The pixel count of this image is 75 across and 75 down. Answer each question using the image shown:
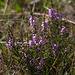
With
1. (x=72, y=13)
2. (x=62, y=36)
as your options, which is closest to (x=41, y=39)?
(x=62, y=36)

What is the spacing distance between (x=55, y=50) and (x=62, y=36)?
0.76 feet

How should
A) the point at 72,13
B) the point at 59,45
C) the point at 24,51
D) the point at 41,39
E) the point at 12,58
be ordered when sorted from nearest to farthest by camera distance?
the point at 41,39 < the point at 24,51 < the point at 12,58 < the point at 59,45 < the point at 72,13

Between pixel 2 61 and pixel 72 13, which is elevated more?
pixel 72 13

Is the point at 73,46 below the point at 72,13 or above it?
below

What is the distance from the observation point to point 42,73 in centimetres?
193

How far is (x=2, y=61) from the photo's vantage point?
77.3 inches

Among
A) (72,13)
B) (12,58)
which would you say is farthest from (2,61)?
(72,13)

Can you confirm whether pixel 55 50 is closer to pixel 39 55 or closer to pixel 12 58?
pixel 39 55

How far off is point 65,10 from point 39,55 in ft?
7.12

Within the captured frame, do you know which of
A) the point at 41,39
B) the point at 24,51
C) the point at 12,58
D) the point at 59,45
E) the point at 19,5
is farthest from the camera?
the point at 19,5

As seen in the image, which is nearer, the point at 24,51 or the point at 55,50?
the point at 24,51

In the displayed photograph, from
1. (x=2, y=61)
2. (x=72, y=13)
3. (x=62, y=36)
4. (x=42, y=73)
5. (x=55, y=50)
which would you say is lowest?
(x=42, y=73)

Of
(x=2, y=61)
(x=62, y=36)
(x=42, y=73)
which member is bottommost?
(x=42, y=73)

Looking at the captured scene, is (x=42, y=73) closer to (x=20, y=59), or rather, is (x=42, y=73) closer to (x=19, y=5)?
(x=20, y=59)
